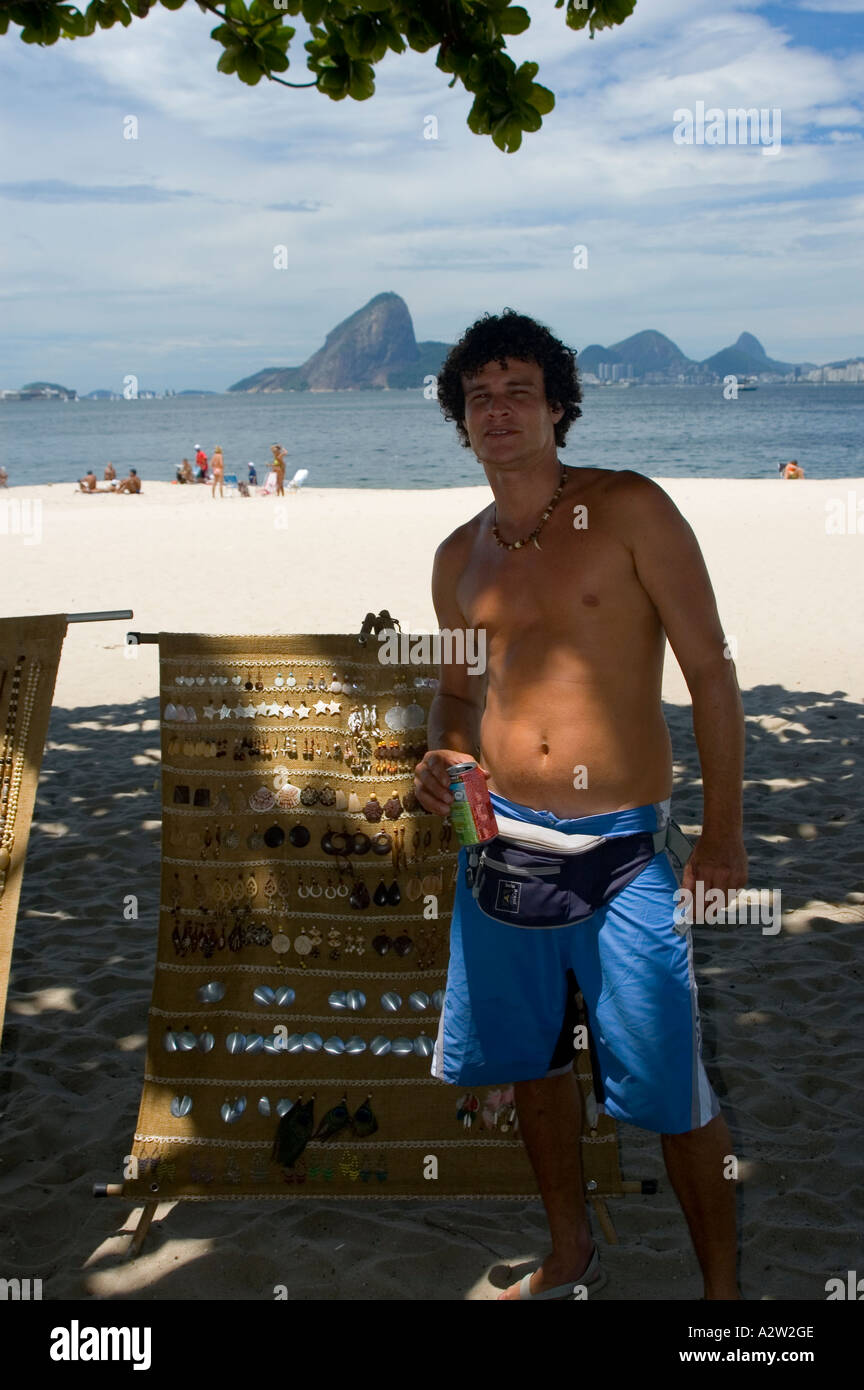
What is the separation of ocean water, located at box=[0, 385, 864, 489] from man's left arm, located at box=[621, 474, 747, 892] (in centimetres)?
2368

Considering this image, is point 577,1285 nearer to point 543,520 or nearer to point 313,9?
point 543,520

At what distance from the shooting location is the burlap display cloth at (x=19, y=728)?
10.2ft

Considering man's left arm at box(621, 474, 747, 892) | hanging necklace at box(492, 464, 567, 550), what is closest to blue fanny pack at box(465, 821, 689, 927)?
man's left arm at box(621, 474, 747, 892)

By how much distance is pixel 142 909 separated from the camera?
5707 millimetres

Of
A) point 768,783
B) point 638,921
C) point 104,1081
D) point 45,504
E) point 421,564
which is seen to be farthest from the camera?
point 45,504

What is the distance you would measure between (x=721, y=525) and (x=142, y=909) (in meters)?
→ 16.4

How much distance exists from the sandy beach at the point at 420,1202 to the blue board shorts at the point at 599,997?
735 mm

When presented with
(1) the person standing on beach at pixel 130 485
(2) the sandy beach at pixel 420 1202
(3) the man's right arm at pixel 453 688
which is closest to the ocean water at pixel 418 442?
(1) the person standing on beach at pixel 130 485

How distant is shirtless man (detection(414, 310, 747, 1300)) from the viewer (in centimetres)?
263

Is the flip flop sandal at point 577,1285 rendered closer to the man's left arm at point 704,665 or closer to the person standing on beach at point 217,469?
the man's left arm at point 704,665

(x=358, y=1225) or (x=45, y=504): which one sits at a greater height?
(x=45, y=504)

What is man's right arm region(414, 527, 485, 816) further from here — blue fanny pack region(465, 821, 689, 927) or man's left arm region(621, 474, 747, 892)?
man's left arm region(621, 474, 747, 892)
